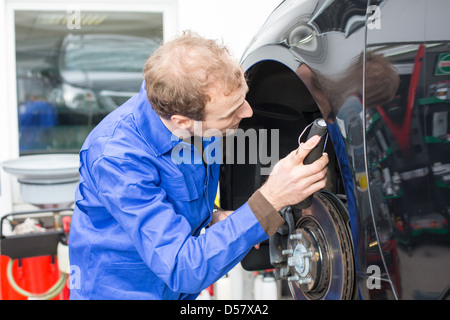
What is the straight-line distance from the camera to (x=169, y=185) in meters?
1.20

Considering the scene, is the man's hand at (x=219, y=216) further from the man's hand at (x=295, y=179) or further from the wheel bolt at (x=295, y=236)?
the man's hand at (x=295, y=179)

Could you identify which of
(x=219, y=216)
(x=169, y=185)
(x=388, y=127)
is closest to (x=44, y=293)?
(x=219, y=216)

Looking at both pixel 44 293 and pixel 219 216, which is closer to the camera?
pixel 219 216

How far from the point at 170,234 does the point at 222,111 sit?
12.2 inches

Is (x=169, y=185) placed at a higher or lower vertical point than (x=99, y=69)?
lower

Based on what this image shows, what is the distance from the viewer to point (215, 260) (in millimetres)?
1056

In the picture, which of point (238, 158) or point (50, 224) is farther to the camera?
point (50, 224)

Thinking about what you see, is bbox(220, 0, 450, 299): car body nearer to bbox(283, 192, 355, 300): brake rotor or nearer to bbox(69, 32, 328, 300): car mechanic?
bbox(283, 192, 355, 300): brake rotor

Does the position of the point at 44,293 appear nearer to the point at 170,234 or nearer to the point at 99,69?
the point at 99,69

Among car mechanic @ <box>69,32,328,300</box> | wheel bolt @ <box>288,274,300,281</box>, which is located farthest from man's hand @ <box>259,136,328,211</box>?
wheel bolt @ <box>288,274,300,281</box>

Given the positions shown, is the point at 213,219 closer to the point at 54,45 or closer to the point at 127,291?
the point at 127,291

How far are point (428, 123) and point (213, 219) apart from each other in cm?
88

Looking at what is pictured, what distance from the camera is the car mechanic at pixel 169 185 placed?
41.4 inches

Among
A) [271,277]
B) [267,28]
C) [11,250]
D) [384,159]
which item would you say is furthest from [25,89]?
[384,159]
